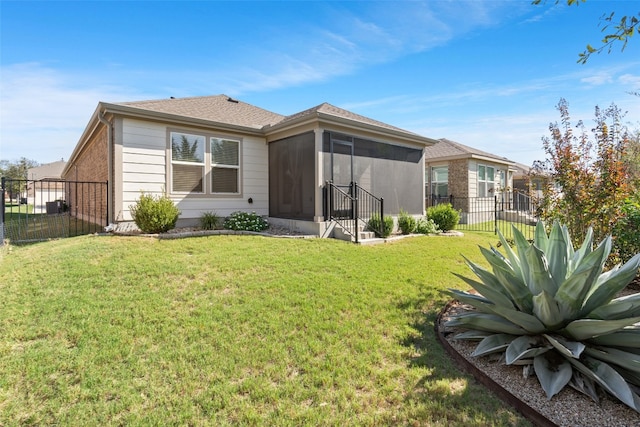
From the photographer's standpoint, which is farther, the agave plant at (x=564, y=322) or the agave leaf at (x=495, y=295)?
→ the agave leaf at (x=495, y=295)

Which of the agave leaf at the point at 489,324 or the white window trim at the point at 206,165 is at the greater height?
the white window trim at the point at 206,165

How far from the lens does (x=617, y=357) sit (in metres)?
2.48

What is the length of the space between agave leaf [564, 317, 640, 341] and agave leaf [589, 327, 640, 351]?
0.34 feet

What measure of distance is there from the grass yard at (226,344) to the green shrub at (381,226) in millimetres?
2732

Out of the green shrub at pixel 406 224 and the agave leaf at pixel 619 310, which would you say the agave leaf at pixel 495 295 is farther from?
the green shrub at pixel 406 224

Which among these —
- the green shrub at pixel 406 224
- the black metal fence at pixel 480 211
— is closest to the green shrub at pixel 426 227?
the green shrub at pixel 406 224

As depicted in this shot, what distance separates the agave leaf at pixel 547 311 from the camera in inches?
103

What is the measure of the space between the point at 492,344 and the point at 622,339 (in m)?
0.96

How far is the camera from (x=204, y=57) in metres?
9.88

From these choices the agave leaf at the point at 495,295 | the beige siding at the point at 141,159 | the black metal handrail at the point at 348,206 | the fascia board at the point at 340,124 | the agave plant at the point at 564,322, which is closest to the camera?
the agave plant at the point at 564,322

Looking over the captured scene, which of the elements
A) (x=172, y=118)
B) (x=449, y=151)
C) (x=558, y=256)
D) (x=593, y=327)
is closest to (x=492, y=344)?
(x=593, y=327)

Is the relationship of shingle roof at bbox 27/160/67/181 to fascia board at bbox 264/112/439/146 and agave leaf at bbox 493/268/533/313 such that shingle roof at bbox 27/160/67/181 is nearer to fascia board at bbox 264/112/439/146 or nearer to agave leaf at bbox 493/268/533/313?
fascia board at bbox 264/112/439/146

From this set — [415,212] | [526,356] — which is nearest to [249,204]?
[415,212]

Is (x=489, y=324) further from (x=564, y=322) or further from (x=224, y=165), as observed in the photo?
(x=224, y=165)
